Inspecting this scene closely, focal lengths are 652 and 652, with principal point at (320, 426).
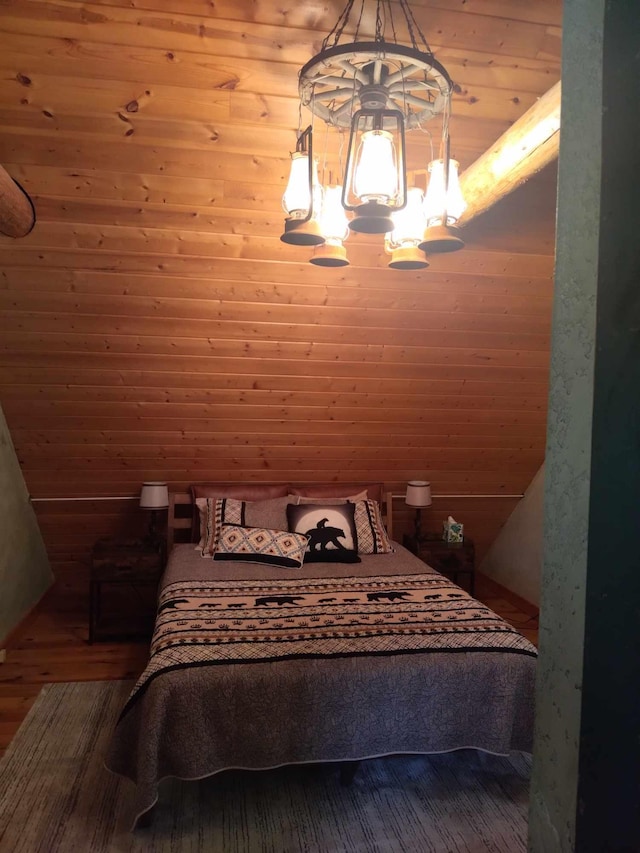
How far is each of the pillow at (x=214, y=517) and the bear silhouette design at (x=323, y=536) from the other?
0.44m

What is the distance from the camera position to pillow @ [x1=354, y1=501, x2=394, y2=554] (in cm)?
391

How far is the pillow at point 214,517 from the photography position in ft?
12.3

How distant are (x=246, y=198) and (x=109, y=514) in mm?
2416

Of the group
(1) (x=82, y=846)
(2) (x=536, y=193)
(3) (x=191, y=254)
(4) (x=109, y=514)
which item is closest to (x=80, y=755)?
(1) (x=82, y=846)

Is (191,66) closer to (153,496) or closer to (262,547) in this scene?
(262,547)

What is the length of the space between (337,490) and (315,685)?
210cm

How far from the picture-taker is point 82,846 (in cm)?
212

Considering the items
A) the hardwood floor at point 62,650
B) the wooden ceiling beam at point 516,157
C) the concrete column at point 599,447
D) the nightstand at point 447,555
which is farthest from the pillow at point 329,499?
the concrete column at point 599,447

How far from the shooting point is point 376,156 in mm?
1462

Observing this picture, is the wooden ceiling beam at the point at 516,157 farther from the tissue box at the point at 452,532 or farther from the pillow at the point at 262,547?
the tissue box at the point at 452,532

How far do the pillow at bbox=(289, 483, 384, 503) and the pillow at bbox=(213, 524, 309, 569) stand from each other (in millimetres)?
607

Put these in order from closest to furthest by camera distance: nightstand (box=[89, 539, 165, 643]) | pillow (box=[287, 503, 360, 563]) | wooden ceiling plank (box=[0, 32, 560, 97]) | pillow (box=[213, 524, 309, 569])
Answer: wooden ceiling plank (box=[0, 32, 560, 97]) → pillow (box=[213, 524, 309, 569]) → pillow (box=[287, 503, 360, 563]) → nightstand (box=[89, 539, 165, 643])

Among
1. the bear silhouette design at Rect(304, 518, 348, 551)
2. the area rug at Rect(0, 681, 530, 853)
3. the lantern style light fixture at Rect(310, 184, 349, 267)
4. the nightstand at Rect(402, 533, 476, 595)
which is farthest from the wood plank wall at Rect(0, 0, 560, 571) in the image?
the area rug at Rect(0, 681, 530, 853)

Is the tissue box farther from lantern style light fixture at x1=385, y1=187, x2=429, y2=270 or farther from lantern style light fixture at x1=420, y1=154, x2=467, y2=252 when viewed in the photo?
lantern style light fixture at x1=420, y1=154, x2=467, y2=252
